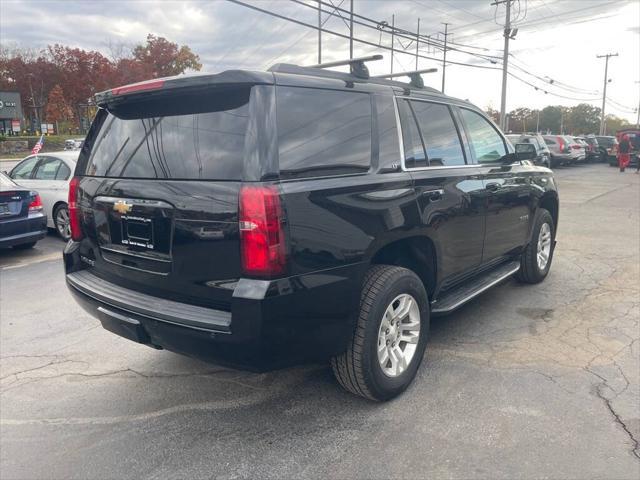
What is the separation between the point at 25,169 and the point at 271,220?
8508 millimetres

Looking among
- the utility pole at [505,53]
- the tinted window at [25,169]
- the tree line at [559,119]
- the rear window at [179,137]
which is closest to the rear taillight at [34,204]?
the tinted window at [25,169]

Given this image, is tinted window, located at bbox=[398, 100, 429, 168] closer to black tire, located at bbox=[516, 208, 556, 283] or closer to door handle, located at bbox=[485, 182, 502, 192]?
door handle, located at bbox=[485, 182, 502, 192]

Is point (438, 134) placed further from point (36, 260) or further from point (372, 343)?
point (36, 260)

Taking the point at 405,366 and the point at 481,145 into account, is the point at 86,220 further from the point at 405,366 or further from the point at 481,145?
the point at 481,145

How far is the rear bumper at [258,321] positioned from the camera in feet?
8.27

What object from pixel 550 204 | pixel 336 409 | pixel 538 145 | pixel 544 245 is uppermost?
pixel 538 145

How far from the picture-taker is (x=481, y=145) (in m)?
4.59

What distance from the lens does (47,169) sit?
8898mm

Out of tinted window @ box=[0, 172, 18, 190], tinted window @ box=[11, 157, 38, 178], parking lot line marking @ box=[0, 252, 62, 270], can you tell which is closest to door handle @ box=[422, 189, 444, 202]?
parking lot line marking @ box=[0, 252, 62, 270]

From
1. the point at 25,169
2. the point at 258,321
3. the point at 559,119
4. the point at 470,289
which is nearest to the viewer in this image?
the point at 258,321

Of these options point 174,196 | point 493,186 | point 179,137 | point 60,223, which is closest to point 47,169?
point 60,223

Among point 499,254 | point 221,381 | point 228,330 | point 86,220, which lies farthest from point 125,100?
point 499,254

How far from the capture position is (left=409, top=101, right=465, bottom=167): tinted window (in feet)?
12.3

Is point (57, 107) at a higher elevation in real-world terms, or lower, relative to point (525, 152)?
higher
